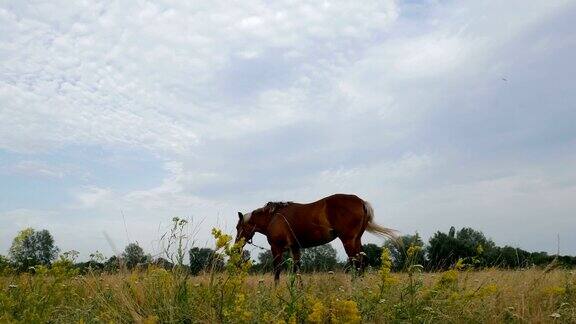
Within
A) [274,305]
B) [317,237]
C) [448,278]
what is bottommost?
[274,305]

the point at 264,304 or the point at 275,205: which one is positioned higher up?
the point at 275,205

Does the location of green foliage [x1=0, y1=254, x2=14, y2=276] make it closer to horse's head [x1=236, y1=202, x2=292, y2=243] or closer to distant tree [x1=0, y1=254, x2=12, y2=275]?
distant tree [x1=0, y1=254, x2=12, y2=275]

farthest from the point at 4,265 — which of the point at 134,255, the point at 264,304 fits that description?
the point at 264,304

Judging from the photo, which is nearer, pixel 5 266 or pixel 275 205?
pixel 5 266

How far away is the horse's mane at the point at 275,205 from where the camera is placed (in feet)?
40.4

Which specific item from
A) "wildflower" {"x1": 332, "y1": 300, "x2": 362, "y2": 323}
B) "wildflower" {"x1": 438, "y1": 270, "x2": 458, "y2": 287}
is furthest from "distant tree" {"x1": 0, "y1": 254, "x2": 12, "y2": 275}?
"wildflower" {"x1": 438, "y1": 270, "x2": 458, "y2": 287}

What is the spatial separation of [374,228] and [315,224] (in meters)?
1.40

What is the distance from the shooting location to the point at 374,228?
10.9m

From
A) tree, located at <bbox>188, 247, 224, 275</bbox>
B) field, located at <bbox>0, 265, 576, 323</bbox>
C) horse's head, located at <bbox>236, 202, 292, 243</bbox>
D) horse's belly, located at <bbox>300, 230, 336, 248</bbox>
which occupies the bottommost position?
field, located at <bbox>0, 265, 576, 323</bbox>

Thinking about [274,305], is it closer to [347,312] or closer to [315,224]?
[347,312]

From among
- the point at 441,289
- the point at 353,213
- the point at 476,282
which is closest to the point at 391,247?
the point at 353,213

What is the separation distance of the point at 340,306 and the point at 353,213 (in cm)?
764

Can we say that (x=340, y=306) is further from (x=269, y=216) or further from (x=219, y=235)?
(x=269, y=216)

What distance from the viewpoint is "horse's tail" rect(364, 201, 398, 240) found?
10.9 meters
